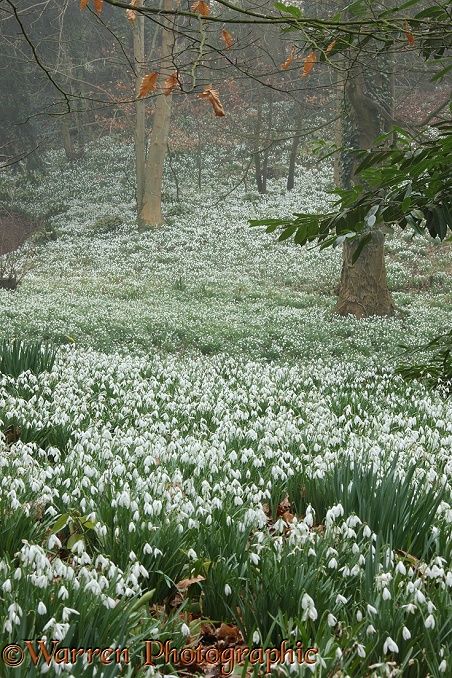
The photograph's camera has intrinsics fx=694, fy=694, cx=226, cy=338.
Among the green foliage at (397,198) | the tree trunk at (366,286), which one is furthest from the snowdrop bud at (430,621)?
the tree trunk at (366,286)

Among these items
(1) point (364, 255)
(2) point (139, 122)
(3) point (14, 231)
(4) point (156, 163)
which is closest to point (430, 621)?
(1) point (364, 255)

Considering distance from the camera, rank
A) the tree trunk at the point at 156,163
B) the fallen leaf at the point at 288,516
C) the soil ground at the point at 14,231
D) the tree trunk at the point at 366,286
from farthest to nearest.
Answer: the soil ground at the point at 14,231
the tree trunk at the point at 156,163
the tree trunk at the point at 366,286
the fallen leaf at the point at 288,516

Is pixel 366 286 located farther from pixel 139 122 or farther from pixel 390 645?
pixel 139 122

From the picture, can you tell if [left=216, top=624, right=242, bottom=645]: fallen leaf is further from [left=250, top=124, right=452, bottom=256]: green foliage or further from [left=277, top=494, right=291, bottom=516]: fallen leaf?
[left=250, top=124, right=452, bottom=256]: green foliage

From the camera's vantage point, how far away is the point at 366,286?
43.7ft

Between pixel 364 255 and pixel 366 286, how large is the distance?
0.64 meters

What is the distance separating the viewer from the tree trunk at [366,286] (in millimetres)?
13070

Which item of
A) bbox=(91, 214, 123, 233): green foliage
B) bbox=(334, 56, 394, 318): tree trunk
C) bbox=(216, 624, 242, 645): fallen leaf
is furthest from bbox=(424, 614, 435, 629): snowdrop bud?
bbox=(91, 214, 123, 233): green foliage

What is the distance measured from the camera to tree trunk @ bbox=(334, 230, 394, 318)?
1307cm

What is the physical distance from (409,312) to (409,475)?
11.3 metres

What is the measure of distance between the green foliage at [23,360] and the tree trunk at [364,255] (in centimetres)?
691

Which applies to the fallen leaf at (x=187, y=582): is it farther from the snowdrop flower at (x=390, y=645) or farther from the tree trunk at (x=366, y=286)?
the tree trunk at (x=366, y=286)

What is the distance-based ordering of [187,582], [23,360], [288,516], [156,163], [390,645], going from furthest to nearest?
[156,163]
[23,360]
[288,516]
[187,582]
[390,645]

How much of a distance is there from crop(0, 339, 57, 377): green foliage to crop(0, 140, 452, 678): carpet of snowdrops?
217 mm
